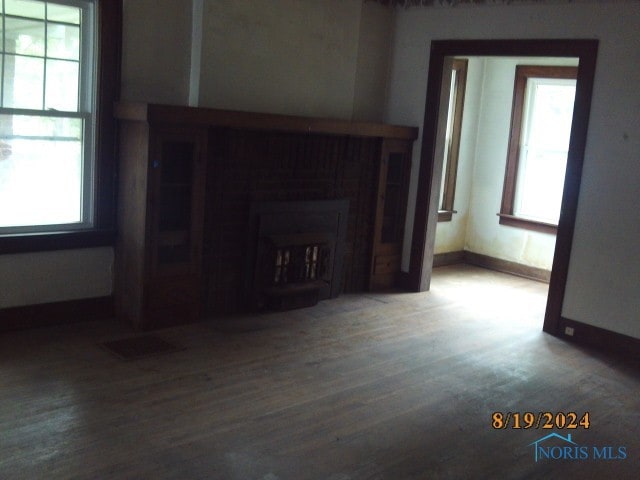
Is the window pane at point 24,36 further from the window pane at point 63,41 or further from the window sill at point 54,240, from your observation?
the window sill at point 54,240

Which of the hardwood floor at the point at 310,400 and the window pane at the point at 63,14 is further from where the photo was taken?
the window pane at the point at 63,14

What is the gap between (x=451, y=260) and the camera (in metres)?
7.94

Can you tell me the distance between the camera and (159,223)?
15.7ft

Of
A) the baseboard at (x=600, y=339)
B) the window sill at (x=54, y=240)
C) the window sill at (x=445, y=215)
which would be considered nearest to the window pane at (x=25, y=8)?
the window sill at (x=54, y=240)

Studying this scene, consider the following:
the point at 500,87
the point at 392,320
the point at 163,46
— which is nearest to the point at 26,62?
the point at 163,46

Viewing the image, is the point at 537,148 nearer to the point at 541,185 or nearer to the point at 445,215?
the point at 541,185

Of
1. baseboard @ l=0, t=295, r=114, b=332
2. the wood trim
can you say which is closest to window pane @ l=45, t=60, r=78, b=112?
baseboard @ l=0, t=295, r=114, b=332

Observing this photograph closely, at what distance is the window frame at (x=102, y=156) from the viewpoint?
4.63m

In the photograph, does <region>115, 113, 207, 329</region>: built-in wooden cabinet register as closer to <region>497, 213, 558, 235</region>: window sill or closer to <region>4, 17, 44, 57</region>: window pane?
<region>4, 17, 44, 57</region>: window pane

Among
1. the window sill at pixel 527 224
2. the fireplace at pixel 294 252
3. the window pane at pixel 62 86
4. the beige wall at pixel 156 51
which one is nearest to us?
the window pane at pixel 62 86

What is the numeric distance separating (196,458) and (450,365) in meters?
2.07

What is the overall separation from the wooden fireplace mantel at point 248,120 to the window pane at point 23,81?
0.53m

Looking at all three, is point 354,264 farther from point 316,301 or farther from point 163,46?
point 163,46

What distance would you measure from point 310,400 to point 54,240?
7.10ft
